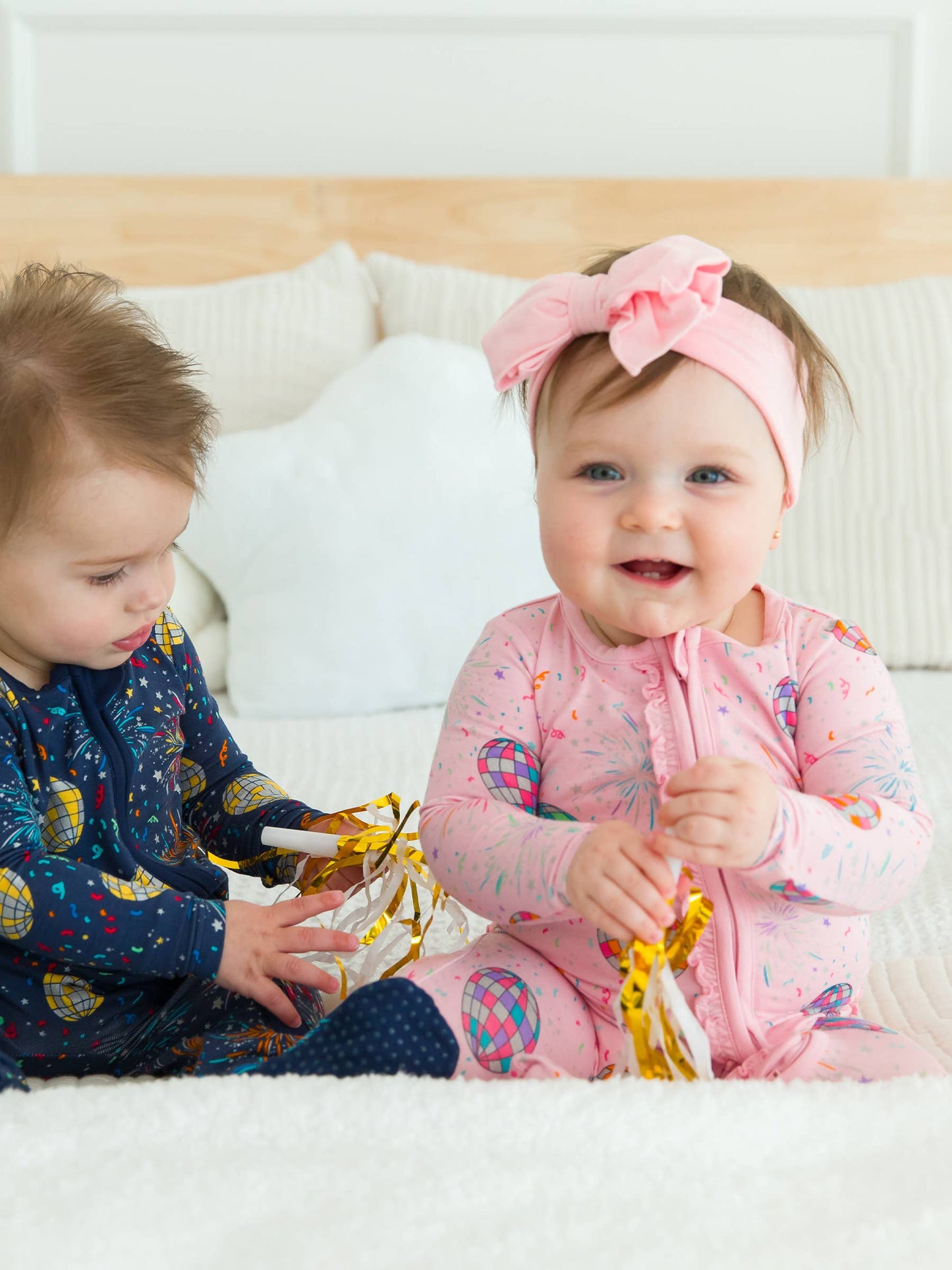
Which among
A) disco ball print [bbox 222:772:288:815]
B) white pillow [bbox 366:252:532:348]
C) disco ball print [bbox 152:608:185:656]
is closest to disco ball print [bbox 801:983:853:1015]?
disco ball print [bbox 222:772:288:815]

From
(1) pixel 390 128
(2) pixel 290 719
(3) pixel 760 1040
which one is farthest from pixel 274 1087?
(1) pixel 390 128

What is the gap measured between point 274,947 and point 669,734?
30 centimetres

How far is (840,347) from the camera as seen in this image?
187 cm

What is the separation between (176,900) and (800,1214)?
1.46 feet

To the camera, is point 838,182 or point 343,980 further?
point 838,182

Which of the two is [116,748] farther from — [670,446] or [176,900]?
[670,446]

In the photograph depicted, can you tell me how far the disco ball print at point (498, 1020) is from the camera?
30.6 inches

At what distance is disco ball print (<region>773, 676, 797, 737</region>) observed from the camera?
32.8 inches

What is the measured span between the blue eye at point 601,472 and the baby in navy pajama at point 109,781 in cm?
27

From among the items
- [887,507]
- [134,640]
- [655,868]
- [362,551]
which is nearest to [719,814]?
[655,868]

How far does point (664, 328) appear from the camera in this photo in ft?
2.50

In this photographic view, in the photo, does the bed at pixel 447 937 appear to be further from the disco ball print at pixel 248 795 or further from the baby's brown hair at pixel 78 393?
the baby's brown hair at pixel 78 393

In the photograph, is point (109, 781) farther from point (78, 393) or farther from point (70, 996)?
point (78, 393)

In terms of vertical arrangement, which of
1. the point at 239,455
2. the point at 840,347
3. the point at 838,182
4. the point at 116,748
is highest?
the point at 838,182
